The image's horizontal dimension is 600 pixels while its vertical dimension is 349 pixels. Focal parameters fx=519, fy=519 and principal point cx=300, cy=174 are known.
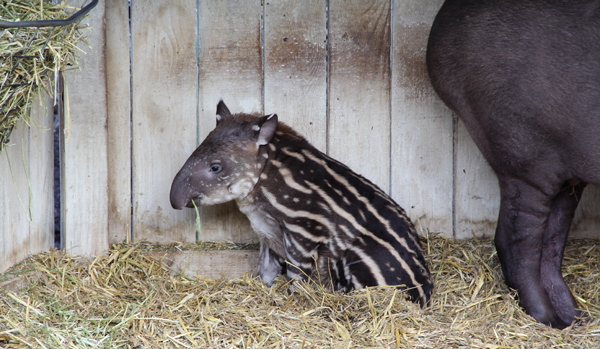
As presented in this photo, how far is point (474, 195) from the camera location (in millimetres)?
4082

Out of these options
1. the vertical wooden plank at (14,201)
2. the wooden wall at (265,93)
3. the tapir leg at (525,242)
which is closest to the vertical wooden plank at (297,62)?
the wooden wall at (265,93)

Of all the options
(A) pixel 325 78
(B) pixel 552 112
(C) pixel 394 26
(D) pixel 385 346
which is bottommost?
(D) pixel 385 346

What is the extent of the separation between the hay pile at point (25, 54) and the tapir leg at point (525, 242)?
2.62 meters

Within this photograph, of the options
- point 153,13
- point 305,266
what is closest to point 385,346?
point 305,266

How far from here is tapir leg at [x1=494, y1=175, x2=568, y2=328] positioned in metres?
3.18

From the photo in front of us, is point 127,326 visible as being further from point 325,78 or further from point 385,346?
point 325,78

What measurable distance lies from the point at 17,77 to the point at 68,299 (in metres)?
1.42

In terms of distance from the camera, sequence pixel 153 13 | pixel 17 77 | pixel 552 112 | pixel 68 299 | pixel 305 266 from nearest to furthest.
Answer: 1. pixel 17 77
2. pixel 552 112
3. pixel 68 299
4. pixel 305 266
5. pixel 153 13

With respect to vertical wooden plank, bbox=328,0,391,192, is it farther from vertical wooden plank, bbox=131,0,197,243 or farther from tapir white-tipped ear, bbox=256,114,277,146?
vertical wooden plank, bbox=131,0,197,243

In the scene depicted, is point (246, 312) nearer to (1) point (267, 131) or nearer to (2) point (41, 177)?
(1) point (267, 131)

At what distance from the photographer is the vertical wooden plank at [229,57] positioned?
3842mm

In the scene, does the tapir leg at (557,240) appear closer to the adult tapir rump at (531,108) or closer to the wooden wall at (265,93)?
the adult tapir rump at (531,108)

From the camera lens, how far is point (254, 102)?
155 inches

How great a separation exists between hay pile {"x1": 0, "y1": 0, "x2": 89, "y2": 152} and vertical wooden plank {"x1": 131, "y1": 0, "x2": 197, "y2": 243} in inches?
51.9
